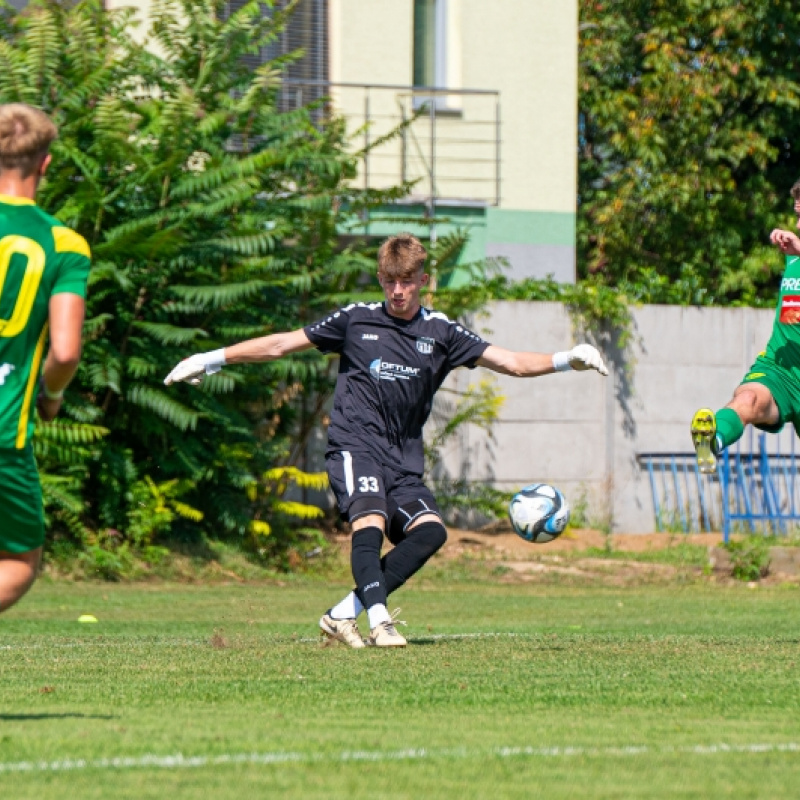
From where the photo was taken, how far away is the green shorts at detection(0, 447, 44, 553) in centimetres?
527

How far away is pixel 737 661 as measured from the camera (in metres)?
7.83

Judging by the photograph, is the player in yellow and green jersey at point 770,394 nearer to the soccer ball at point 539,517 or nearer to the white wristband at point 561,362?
the soccer ball at point 539,517

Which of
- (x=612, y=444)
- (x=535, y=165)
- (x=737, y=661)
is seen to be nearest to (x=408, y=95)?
(x=535, y=165)

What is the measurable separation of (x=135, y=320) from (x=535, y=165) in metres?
8.47

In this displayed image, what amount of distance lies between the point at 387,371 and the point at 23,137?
3.78 meters

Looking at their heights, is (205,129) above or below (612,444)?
above

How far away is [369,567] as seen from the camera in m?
8.59

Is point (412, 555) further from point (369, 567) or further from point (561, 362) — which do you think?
point (561, 362)

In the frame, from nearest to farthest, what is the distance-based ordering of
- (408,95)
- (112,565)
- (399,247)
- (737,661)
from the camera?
1. (737,661)
2. (399,247)
3. (112,565)
4. (408,95)

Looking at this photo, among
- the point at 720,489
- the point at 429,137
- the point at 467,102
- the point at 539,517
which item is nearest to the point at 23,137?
the point at 539,517

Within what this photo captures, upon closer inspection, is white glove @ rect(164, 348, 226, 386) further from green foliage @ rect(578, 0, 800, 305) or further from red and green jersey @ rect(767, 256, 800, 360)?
green foliage @ rect(578, 0, 800, 305)

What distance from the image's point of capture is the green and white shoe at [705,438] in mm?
9438

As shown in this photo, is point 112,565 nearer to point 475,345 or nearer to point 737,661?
point 475,345

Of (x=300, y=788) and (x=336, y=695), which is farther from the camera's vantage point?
(x=336, y=695)
